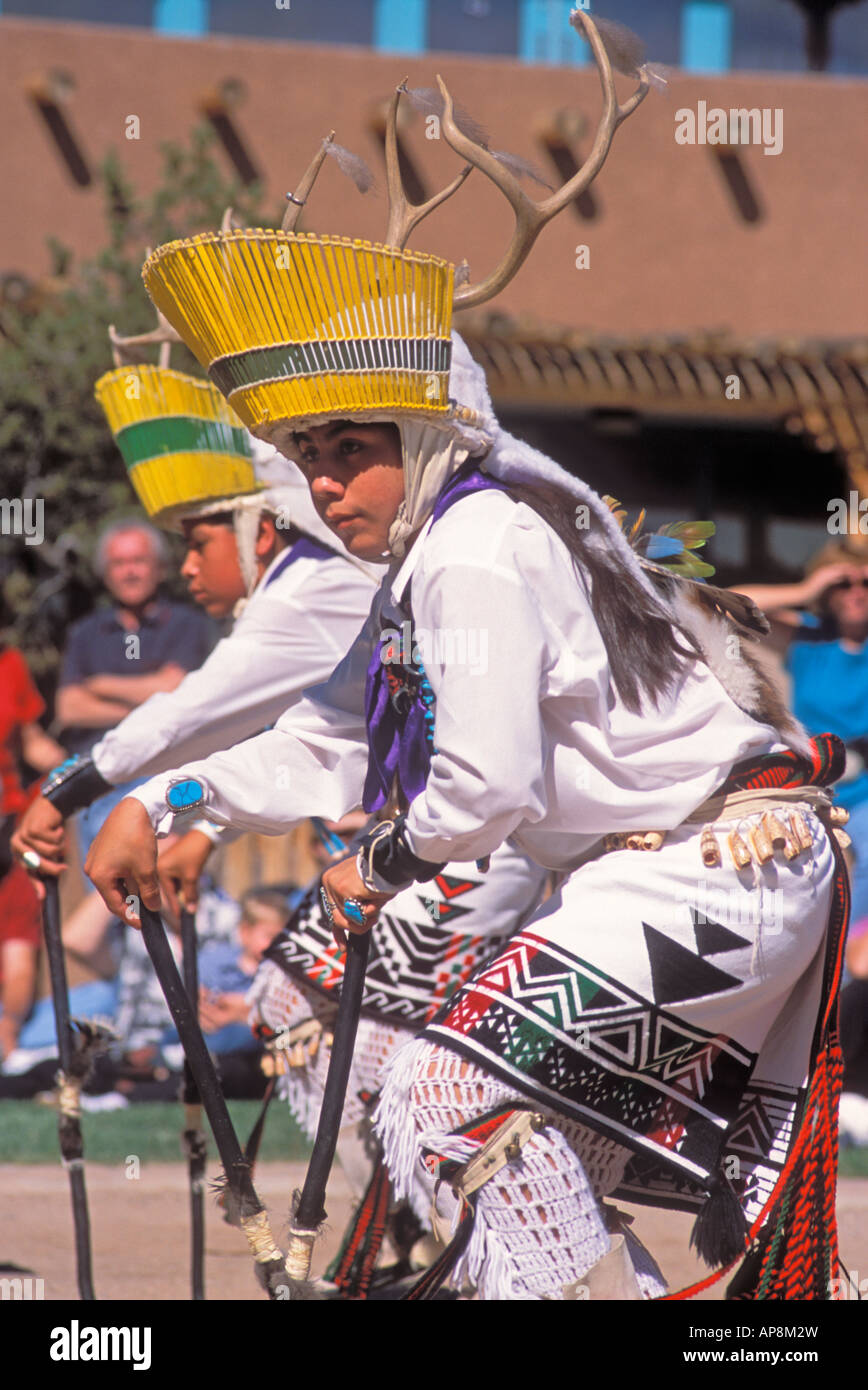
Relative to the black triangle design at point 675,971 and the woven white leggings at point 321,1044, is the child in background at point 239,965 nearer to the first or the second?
the woven white leggings at point 321,1044

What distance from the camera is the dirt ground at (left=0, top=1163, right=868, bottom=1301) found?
3.96m

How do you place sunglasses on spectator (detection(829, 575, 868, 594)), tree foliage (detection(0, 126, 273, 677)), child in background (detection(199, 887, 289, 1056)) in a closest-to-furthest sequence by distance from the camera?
child in background (detection(199, 887, 289, 1056))
sunglasses on spectator (detection(829, 575, 868, 594))
tree foliage (detection(0, 126, 273, 677))

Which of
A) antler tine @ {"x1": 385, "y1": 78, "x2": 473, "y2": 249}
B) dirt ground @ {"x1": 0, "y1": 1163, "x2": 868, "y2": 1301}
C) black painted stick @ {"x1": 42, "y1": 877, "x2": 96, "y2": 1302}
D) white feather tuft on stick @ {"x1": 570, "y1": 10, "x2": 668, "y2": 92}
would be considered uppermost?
white feather tuft on stick @ {"x1": 570, "y1": 10, "x2": 668, "y2": 92}

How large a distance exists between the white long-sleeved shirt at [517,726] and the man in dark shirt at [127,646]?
3420mm

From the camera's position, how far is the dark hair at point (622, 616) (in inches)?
101

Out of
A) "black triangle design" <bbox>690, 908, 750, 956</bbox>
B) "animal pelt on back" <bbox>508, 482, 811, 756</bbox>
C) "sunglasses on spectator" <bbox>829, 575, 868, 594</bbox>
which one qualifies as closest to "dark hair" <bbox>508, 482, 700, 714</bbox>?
"animal pelt on back" <bbox>508, 482, 811, 756</bbox>

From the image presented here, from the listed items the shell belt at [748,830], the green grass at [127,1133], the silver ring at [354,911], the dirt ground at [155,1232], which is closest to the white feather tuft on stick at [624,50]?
the shell belt at [748,830]

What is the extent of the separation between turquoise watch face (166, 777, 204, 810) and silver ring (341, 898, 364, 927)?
0.36 metres

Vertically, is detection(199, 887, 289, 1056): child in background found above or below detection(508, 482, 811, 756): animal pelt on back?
below

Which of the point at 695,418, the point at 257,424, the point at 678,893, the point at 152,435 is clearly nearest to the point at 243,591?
the point at 152,435

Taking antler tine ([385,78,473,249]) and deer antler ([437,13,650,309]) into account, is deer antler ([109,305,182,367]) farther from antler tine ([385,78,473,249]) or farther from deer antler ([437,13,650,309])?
deer antler ([437,13,650,309])

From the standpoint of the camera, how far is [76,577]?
360 inches
